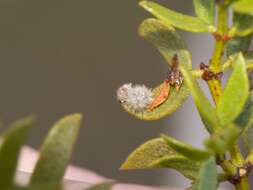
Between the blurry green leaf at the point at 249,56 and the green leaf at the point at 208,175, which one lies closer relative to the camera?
the green leaf at the point at 208,175

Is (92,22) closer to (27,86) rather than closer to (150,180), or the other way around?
(27,86)

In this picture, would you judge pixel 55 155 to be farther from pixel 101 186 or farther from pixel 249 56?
pixel 249 56

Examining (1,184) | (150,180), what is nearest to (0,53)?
(150,180)

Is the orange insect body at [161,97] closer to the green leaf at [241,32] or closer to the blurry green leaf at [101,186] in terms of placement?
the green leaf at [241,32]

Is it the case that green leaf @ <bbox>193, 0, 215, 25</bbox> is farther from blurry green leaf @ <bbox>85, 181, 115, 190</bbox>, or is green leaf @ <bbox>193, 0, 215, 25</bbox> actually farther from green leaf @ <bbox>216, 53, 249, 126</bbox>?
blurry green leaf @ <bbox>85, 181, 115, 190</bbox>

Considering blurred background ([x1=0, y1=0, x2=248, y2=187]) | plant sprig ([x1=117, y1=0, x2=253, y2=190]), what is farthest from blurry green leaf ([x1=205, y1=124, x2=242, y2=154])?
blurred background ([x1=0, y1=0, x2=248, y2=187])

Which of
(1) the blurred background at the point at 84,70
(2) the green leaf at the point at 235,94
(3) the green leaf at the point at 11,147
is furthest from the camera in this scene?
(1) the blurred background at the point at 84,70

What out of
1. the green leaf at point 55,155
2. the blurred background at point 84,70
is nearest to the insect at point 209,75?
the green leaf at point 55,155
